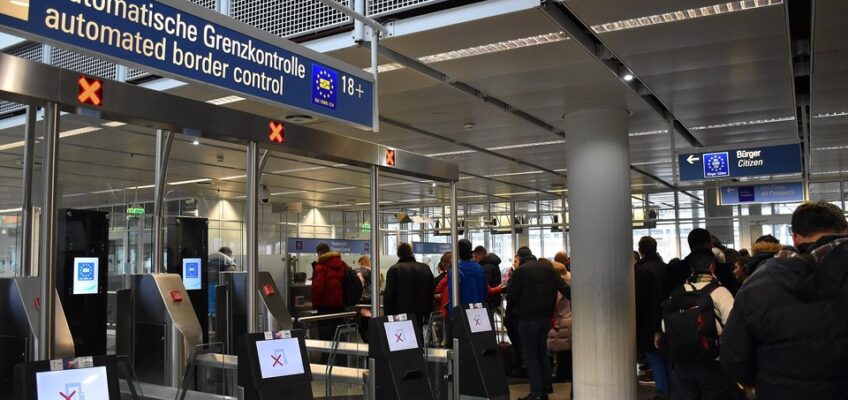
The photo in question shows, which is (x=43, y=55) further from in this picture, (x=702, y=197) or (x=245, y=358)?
(x=702, y=197)

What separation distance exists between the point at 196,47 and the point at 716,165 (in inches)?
274

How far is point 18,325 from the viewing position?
3.42 metres

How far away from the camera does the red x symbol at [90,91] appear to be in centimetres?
305

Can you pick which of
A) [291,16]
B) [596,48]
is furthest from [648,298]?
[291,16]

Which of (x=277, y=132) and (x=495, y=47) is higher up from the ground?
(x=495, y=47)

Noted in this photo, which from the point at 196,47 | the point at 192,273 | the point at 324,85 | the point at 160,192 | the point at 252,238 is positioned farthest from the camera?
the point at 192,273

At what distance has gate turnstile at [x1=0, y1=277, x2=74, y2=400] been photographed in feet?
11.1

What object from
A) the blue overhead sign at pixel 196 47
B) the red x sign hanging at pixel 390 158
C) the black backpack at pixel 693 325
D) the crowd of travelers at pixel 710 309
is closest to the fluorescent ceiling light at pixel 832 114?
the crowd of travelers at pixel 710 309

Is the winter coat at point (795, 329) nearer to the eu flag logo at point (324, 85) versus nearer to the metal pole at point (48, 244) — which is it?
the eu flag logo at point (324, 85)

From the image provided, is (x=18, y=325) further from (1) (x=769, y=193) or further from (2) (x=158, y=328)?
(1) (x=769, y=193)

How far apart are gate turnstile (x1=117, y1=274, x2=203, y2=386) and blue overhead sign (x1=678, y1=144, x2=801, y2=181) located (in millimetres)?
6041

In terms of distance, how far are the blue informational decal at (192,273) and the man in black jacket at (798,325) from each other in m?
6.09

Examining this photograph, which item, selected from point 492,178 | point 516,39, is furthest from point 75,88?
point 492,178

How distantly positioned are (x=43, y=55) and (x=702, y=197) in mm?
14260
